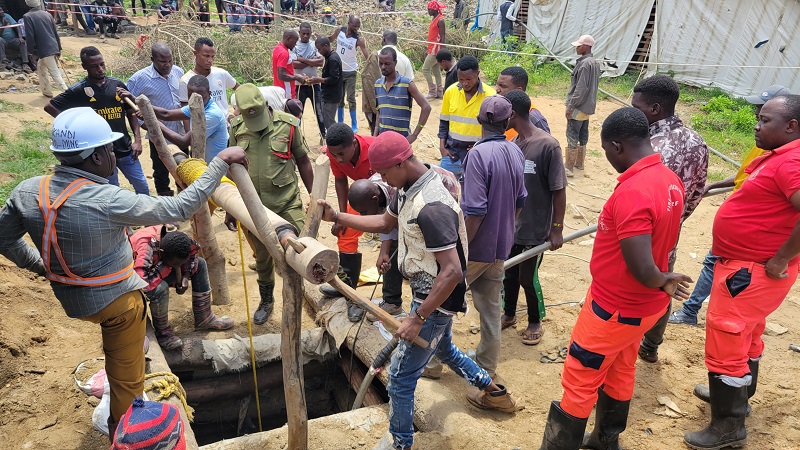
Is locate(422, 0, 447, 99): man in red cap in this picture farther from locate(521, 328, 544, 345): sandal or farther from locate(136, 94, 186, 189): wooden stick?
locate(136, 94, 186, 189): wooden stick

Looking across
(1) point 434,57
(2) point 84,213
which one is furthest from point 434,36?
(2) point 84,213

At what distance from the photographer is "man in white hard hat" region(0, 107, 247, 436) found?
9.44 ft

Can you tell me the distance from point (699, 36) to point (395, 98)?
9.15m

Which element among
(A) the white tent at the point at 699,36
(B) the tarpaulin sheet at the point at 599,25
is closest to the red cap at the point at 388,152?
(A) the white tent at the point at 699,36

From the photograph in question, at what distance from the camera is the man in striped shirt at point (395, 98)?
254 inches

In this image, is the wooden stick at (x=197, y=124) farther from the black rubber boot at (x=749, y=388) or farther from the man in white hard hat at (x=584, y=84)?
the man in white hard hat at (x=584, y=84)

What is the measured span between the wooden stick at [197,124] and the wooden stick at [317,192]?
1.57 meters

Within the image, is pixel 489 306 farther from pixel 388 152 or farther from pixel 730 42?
pixel 730 42

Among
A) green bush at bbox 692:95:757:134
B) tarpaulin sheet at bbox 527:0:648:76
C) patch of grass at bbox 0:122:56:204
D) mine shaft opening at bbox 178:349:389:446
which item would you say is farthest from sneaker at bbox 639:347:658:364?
tarpaulin sheet at bbox 527:0:648:76

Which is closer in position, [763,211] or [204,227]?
[763,211]

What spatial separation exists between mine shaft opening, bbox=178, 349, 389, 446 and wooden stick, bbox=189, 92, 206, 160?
5.72 ft

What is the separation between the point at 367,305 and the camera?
2988 mm

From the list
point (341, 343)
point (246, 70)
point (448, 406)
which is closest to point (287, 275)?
point (448, 406)

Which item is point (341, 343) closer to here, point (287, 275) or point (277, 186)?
Answer: point (277, 186)
